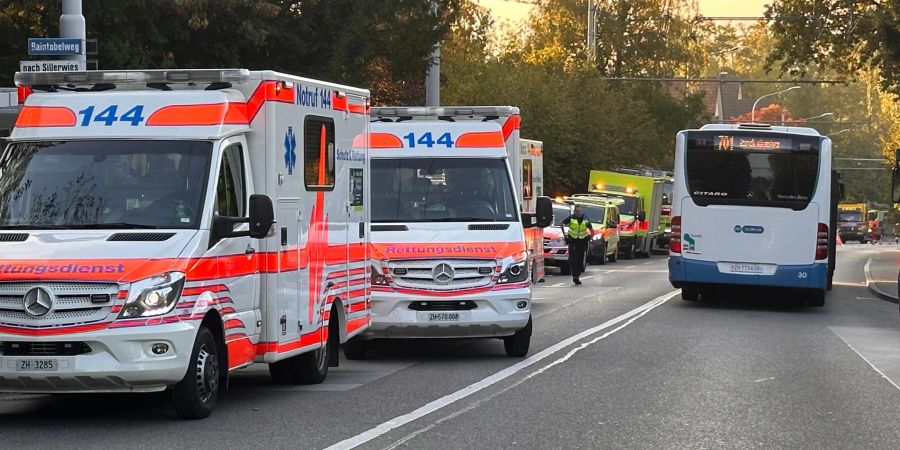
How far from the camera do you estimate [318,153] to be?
13.5 metres

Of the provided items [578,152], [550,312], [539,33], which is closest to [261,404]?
[550,312]

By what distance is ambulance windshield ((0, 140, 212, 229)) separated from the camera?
11398 millimetres

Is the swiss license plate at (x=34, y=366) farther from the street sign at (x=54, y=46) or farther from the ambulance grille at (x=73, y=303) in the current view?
the street sign at (x=54, y=46)

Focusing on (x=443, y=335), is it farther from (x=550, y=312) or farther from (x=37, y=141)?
(x=550, y=312)

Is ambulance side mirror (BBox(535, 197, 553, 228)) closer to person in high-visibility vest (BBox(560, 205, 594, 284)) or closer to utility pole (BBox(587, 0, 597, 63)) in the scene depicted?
person in high-visibility vest (BBox(560, 205, 594, 284))

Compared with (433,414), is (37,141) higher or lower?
higher

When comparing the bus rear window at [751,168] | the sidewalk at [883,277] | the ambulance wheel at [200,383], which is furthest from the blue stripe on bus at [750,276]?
the ambulance wheel at [200,383]

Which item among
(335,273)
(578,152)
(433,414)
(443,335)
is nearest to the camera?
(433,414)

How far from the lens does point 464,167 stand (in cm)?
1698

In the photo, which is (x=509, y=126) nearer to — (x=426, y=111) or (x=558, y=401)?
(x=426, y=111)

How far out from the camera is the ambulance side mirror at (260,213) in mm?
11367

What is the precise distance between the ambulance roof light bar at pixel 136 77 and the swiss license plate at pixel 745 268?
14.3 m

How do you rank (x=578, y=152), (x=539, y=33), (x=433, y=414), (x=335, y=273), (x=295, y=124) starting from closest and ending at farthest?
(x=433, y=414) → (x=295, y=124) → (x=335, y=273) → (x=578, y=152) → (x=539, y=33)

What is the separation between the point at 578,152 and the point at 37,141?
51.6m
